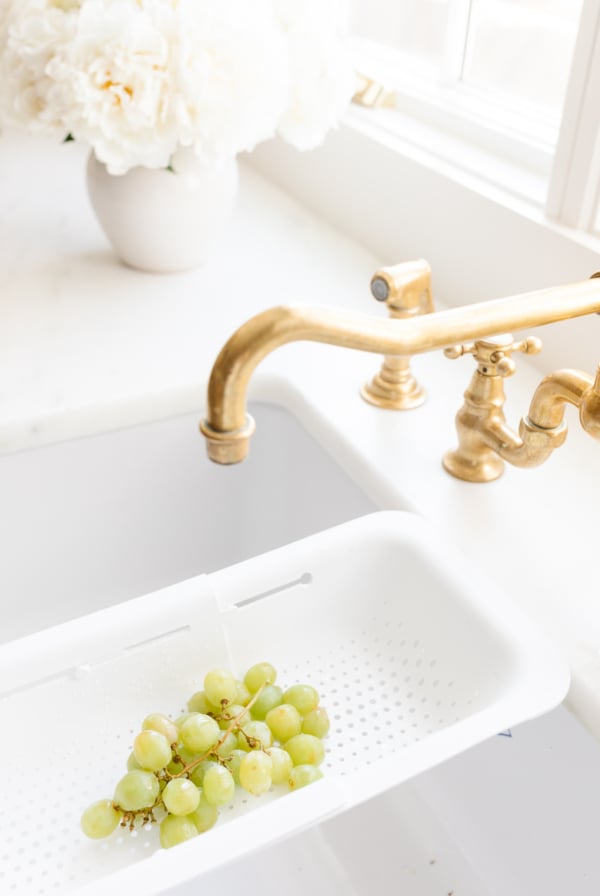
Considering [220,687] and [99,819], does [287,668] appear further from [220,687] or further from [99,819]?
[99,819]

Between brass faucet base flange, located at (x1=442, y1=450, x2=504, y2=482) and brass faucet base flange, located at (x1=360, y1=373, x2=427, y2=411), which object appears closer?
brass faucet base flange, located at (x1=442, y1=450, x2=504, y2=482)

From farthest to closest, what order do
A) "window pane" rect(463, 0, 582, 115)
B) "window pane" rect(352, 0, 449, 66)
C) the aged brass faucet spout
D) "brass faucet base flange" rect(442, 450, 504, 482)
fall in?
"window pane" rect(352, 0, 449, 66) → "window pane" rect(463, 0, 582, 115) → "brass faucet base flange" rect(442, 450, 504, 482) → the aged brass faucet spout

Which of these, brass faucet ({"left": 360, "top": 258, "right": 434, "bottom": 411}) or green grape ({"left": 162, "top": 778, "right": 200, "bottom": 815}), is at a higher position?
brass faucet ({"left": 360, "top": 258, "right": 434, "bottom": 411})

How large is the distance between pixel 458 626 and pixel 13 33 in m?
0.78

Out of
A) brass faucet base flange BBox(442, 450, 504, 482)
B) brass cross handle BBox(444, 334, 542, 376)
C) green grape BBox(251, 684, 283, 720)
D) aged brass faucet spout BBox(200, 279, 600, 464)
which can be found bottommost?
green grape BBox(251, 684, 283, 720)

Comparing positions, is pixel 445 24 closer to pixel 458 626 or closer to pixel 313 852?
pixel 458 626

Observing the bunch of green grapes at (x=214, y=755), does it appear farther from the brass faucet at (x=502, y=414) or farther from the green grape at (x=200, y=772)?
the brass faucet at (x=502, y=414)

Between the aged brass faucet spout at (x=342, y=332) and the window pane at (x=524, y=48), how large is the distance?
0.54 m

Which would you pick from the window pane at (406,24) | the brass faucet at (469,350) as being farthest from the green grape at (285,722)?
the window pane at (406,24)

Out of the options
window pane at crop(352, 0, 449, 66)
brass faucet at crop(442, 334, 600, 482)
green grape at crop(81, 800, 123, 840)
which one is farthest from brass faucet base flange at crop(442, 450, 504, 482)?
window pane at crop(352, 0, 449, 66)

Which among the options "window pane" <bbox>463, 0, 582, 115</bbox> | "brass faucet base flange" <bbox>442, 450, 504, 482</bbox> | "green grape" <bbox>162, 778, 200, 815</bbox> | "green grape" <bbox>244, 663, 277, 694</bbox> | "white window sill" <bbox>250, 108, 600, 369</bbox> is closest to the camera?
"green grape" <bbox>162, 778, 200, 815</bbox>

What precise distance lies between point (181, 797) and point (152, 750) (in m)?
0.04

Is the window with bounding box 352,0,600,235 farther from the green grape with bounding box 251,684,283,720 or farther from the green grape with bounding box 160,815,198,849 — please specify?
the green grape with bounding box 160,815,198,849

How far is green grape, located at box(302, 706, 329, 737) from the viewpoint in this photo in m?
0.76
